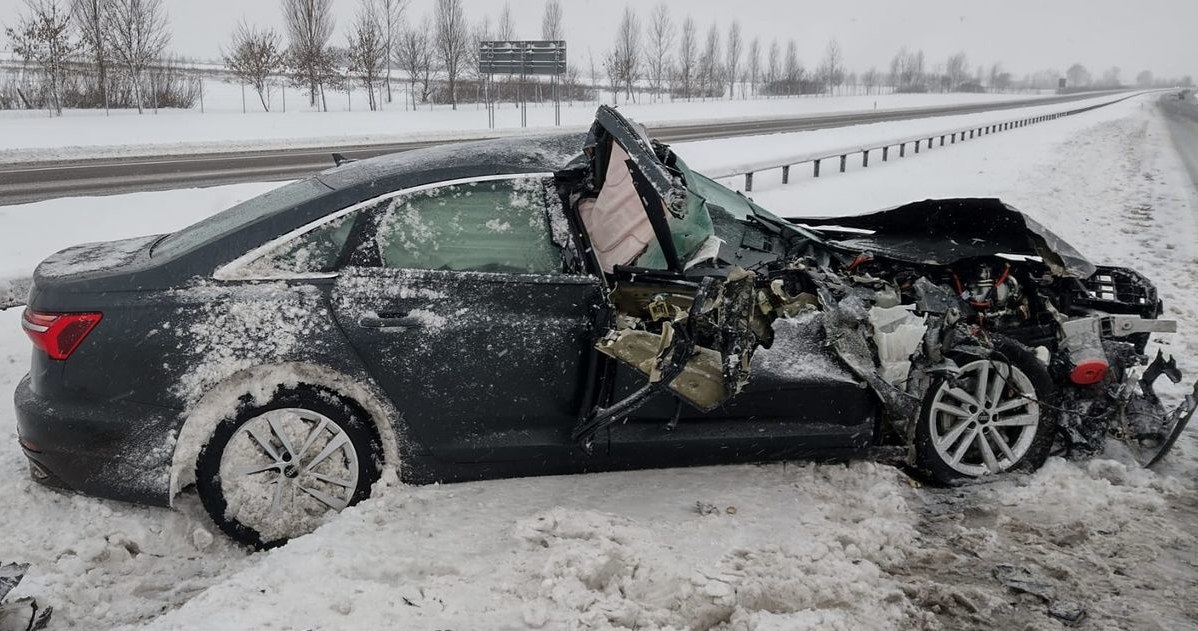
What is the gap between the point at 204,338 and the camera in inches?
131

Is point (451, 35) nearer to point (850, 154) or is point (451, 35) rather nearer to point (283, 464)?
point (850, 154)

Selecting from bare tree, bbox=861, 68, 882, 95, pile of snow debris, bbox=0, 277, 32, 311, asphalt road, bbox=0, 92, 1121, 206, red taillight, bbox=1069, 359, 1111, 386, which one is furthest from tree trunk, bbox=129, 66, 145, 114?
bare tree, bbox=861, 68, 882, 95

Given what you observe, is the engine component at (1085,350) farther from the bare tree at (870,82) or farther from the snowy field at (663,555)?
the bare tree at (870,82)

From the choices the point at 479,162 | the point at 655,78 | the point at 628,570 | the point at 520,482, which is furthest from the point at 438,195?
the point at 655,78

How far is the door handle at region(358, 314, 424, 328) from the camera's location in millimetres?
3449

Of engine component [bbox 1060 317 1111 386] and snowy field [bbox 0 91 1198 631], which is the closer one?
snowy field [bbox 0 91 1198 631]

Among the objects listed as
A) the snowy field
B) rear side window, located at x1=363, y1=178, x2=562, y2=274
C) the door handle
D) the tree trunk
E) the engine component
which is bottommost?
the snowy field

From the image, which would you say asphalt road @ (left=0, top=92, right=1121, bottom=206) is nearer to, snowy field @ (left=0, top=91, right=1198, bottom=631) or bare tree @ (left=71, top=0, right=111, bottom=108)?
snowy field @ (left=0, top=91, right=1198, bottom=631)

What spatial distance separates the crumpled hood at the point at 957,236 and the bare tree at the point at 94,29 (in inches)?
1293

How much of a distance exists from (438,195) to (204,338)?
1.10 meters

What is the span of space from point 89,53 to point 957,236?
115ft

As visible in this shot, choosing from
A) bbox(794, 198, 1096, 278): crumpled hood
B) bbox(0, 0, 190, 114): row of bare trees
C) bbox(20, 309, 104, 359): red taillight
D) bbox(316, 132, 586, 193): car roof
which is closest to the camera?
bbox(20, 309, 104, 359): red taillight

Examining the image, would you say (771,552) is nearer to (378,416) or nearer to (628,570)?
(628,570)

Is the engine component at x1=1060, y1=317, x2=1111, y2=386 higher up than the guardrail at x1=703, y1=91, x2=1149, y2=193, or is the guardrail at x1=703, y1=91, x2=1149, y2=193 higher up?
the guardrail at x1=703, y1=91, x2=1149, y2=193
